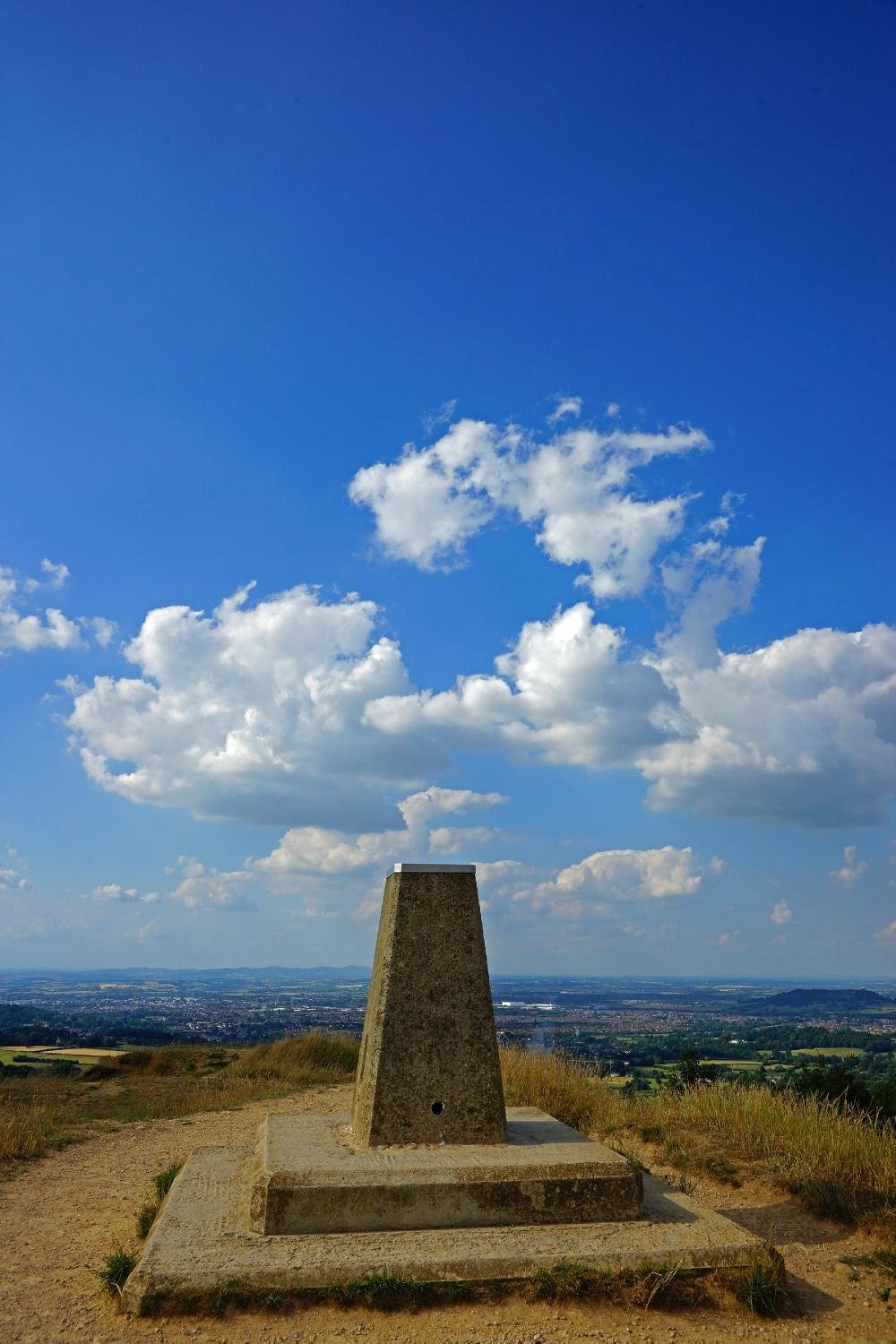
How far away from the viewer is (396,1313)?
17.2ft

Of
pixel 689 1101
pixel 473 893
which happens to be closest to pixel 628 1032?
pixel 689 1101

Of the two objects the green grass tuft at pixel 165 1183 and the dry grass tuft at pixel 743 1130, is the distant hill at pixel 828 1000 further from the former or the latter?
the green grass tuft at pixel 165 1183

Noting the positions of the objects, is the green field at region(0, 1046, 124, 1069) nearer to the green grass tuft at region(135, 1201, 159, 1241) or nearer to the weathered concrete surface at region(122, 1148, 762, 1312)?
the green grass tuft at region(135, 1201, 159, 1241)

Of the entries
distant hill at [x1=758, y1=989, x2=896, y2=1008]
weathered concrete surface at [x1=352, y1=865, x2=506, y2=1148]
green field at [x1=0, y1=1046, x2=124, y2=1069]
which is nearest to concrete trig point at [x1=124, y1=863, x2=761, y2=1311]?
weathered concrete surface at [x1=352, y1=865, x2=506, y2=1148]

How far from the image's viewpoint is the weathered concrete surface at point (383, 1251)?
5352mm

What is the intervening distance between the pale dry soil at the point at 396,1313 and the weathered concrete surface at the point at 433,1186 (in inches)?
29.8

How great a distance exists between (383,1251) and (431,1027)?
1720 millimetres

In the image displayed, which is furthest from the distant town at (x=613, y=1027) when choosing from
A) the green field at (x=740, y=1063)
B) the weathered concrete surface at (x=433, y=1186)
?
the weathered concrete surface at (x=433, y=1186)

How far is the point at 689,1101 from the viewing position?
1073 cm

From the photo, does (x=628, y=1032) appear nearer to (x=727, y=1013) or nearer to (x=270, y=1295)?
(x=727, y=1013)

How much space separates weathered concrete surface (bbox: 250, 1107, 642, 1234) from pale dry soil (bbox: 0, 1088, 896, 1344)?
0.76 meters

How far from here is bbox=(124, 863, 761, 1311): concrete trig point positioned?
5574 mm

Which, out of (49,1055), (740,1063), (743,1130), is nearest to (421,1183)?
(743,1130)

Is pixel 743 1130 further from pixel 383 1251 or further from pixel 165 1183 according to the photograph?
pixel 165 1183
